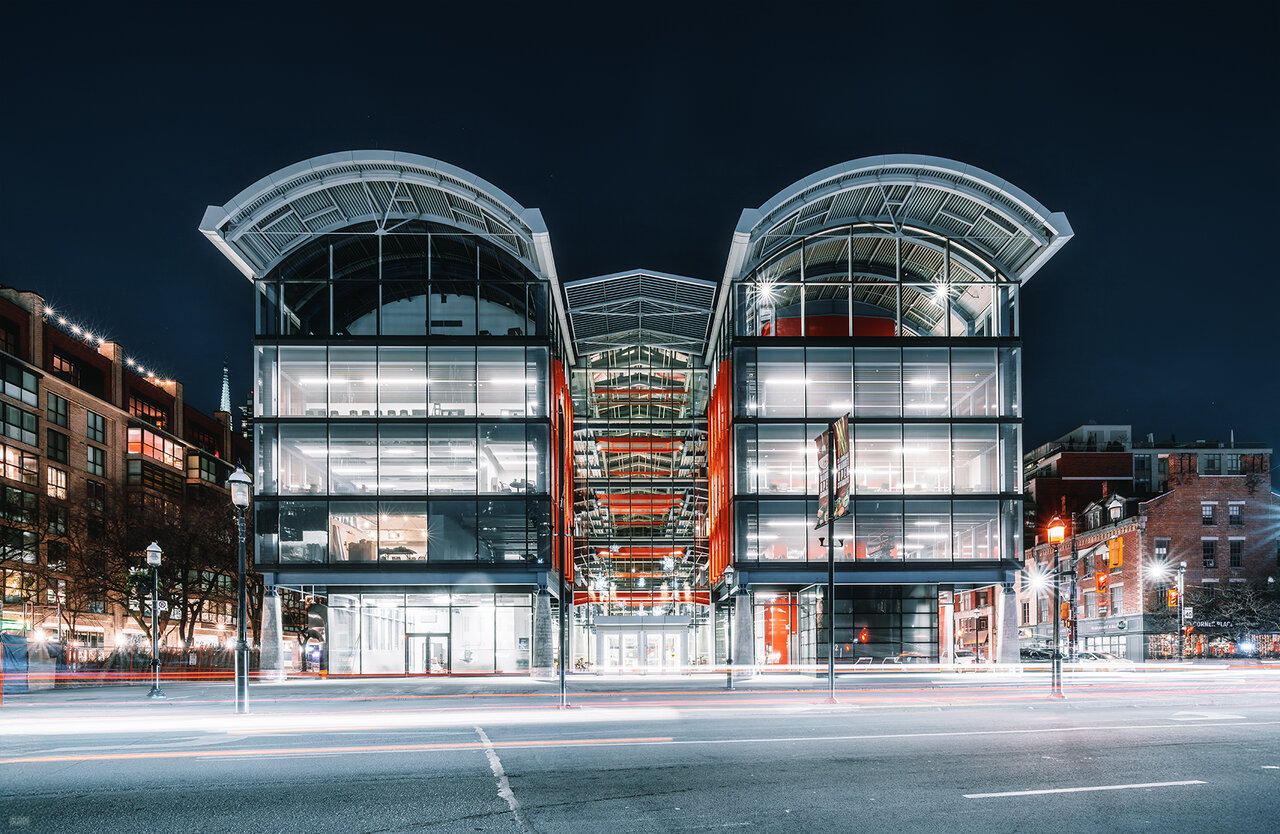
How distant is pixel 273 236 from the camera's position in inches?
1756

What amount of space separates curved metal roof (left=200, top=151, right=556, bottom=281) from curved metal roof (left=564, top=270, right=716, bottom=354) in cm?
475

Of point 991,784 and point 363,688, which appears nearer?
point 991,784

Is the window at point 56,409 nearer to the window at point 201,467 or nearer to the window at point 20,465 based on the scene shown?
the window at point 20,465

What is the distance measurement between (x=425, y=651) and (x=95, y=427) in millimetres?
51797

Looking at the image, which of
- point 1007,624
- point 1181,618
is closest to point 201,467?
point 1007,624

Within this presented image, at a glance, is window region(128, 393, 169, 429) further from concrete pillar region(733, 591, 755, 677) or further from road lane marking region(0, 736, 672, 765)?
road lane marking region(0, 736, 672, 765)

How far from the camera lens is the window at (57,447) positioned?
249 ft

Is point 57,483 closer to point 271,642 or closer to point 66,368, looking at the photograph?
point 66,368

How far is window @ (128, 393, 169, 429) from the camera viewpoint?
91.7m

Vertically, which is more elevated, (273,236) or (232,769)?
(273,236)

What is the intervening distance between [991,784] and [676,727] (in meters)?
7.81

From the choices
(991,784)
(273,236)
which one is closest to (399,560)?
(273,236)

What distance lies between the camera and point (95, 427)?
83.2 meters

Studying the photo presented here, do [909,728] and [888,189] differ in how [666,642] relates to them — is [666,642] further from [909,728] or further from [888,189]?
[909,728]
